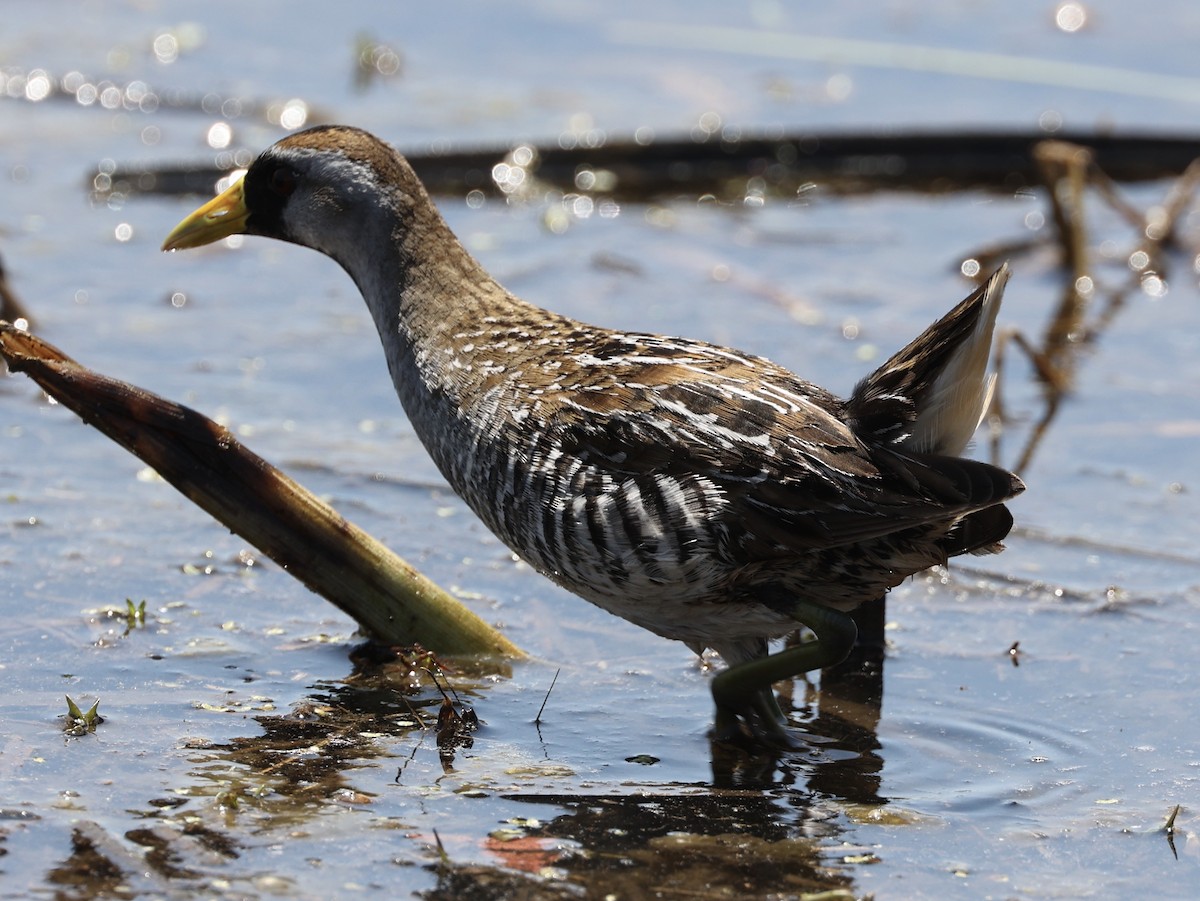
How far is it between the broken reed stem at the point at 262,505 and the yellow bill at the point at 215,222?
0.84 m

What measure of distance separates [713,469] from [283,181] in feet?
5.42

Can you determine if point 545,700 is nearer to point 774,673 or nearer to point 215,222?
point 774,673

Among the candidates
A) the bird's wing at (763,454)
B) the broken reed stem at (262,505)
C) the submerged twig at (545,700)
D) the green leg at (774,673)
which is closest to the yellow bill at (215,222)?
the broken reed stem at (262,505)

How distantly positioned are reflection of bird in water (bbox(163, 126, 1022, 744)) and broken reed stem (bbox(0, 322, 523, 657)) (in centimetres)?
32

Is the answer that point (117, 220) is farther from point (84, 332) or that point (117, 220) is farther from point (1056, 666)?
point (1056, 666)

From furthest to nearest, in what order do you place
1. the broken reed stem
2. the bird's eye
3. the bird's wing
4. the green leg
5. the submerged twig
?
the bird's eye
the submerged twig
the broken reed stem
the green leg
the bird's wing

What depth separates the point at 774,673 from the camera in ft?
14.7

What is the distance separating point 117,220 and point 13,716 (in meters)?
4.63

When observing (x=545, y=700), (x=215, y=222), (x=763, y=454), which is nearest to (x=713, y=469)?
(x=763, y=454)

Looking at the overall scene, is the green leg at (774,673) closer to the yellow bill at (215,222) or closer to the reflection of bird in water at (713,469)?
the reflection of bird in water at (713,469)

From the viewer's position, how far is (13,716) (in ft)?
14.3

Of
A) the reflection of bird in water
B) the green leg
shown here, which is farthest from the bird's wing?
the green leg

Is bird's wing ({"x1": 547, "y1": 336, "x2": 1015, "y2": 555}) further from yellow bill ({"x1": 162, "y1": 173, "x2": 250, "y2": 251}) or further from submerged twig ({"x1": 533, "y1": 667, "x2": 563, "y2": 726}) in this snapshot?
yellow bill ({"x1": 162, "y1": 173, "x2": 250, "y2": 251})

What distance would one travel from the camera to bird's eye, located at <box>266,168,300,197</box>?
200 inches
